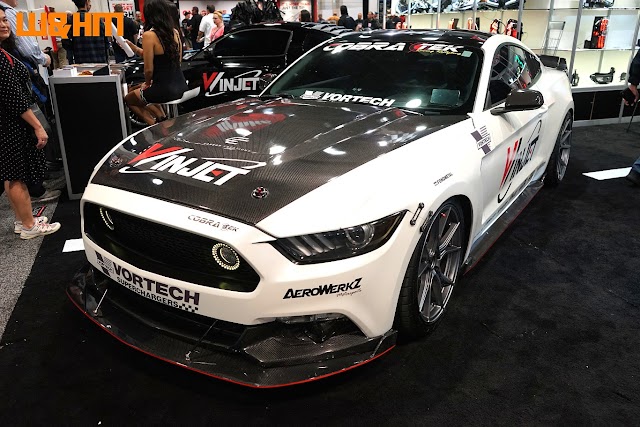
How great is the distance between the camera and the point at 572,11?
725 cm

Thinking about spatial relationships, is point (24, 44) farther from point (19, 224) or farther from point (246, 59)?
point (246, 59)

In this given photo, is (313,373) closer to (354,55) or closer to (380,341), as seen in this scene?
(380,341)

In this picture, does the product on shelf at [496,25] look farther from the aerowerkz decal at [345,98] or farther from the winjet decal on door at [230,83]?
the aerowerkz decal at [345,98]

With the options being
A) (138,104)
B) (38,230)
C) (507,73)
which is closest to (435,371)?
(507,73)

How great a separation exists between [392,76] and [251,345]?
6.11 ft

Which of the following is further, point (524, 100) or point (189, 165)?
point (524, 100)

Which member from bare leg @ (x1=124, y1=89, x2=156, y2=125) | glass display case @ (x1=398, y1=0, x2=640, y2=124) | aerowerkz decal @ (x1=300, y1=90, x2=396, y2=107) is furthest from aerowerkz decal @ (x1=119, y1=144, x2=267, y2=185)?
glass display case @ (x1=398, y1=0, x2=640, y2=124)

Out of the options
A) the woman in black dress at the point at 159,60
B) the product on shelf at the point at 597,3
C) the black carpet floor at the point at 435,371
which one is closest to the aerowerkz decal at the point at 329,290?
the black carpet floor at the point at 435,371

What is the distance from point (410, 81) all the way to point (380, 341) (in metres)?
1.62

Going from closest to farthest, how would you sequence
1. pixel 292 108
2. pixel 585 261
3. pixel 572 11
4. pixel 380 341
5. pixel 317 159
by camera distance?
pixel 380 341
pixel 317 159
pixel 292 108
pixel 585 261
pixel 572 11

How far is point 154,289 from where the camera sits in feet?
6.49

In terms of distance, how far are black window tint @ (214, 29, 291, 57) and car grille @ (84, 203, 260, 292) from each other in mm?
4695

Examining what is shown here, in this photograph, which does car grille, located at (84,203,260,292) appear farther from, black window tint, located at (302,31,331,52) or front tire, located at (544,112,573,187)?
black window tint, located at (302,31,331,52)

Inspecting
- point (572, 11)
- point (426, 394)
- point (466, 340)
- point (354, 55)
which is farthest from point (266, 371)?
point (572, 11)
